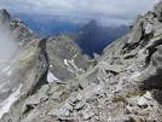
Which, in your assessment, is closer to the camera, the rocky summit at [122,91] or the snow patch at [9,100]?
the rocky summit at [122,91]

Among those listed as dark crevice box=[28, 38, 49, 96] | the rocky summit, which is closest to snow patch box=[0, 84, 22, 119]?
A: dark crevice box=[28, 38, 49, 96]

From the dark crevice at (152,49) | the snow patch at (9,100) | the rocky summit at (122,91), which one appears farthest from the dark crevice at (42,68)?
the dark crevice at (152,49)

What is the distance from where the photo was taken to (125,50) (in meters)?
46.1

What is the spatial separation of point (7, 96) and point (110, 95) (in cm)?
11199

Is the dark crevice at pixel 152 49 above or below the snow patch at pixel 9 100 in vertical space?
below

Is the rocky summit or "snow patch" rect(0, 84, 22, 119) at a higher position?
"snow patch" rect(0, 84, 22, 119)

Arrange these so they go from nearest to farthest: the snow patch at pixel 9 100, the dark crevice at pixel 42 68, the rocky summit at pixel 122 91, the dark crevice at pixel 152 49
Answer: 1. the rocky summit at pixel 122 91
2. the dark crevice at pixel 152 49
3. the dark crevice at pixel 42 68
4. the snow patch at pixel 9 100

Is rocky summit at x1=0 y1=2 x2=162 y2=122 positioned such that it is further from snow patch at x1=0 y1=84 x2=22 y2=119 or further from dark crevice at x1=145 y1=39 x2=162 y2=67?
snow patch at x1=0 y1=84 x2=22 y2=119

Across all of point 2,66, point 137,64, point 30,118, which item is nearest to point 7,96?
point 2,66

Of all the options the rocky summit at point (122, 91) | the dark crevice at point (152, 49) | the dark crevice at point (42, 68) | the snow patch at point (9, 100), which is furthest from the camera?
the snow patch at point (9, 100)

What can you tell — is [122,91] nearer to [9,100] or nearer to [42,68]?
[42,68]

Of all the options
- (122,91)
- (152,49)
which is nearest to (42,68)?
(152,49)

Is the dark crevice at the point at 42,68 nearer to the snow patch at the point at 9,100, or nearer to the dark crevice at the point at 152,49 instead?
the snow patch at the point at 9,100

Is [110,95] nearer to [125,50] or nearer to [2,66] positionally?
[125,50]
